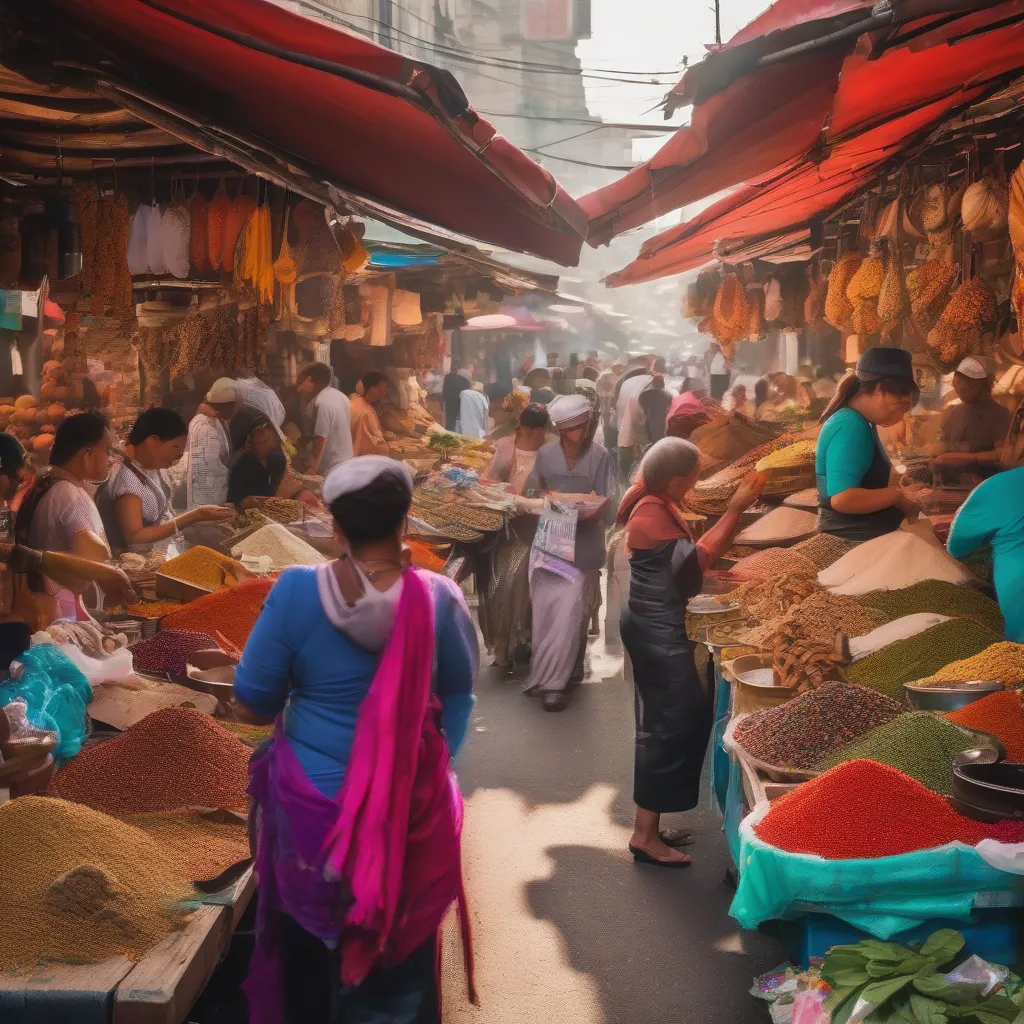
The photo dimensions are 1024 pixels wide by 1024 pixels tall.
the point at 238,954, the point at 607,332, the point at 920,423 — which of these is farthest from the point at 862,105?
the point at 607,332

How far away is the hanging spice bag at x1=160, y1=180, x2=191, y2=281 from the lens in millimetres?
5324

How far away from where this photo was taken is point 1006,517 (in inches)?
160

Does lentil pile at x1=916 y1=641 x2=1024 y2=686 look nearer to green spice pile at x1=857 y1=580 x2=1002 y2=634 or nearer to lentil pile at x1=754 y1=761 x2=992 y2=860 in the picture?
green spice pile at x1=857 y1=580 x2=1002 y2=634

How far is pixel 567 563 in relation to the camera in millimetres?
7348

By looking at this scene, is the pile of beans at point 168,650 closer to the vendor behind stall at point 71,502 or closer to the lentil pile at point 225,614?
the lentil pile at point 225,614

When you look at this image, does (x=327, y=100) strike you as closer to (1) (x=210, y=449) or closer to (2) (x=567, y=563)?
(2) (x=567, y=563)

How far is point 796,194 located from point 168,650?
4432mm

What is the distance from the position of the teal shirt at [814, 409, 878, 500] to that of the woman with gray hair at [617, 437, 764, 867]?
558 mm

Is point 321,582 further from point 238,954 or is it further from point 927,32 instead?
point 927,32

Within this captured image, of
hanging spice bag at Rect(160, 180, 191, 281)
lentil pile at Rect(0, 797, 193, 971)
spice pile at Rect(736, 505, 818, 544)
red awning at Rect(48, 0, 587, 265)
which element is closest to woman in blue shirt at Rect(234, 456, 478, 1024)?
lentil pile at Rect(0, 797, 193, 971)

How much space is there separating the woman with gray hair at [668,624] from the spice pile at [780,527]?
1.90 metres

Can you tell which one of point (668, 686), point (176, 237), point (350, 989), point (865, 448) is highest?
point (176, 237)

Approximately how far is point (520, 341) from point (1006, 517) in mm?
30466

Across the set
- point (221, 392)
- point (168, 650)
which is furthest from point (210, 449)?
point (168, 650)
